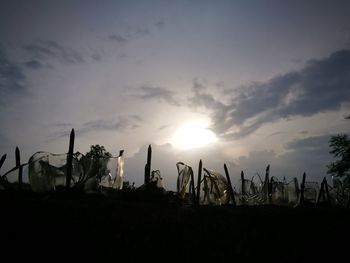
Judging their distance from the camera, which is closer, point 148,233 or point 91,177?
point 148,233

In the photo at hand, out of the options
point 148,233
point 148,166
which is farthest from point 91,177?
point 148,233

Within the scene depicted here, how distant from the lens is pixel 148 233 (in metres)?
4.47

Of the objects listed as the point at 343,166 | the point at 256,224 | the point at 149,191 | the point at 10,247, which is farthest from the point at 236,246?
the point at 343,166

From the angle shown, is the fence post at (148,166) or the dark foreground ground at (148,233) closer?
the dark foreground ground at (148,233)

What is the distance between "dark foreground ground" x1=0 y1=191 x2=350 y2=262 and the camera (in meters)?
3.62

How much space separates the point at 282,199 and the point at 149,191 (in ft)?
44.7

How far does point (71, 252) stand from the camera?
3.67 metres

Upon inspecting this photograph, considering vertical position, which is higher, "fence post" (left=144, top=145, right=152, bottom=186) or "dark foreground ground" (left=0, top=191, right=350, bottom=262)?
"fence post" (left=144, top=145, right=152, bottom=186)

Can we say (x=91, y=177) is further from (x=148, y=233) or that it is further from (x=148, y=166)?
(x=148, y=233)

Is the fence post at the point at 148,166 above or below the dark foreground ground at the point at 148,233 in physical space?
above

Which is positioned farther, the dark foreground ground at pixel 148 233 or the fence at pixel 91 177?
the fence at pixel 91 177

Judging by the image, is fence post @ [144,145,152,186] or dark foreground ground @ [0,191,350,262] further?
fence post @ [144,145,152,186]

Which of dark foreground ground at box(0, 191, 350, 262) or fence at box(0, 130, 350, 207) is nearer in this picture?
dark foreground ground at box(0, 191, 350, 262)

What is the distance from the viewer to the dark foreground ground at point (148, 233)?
3.62 m
